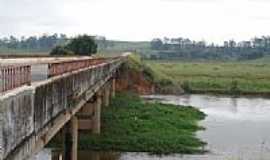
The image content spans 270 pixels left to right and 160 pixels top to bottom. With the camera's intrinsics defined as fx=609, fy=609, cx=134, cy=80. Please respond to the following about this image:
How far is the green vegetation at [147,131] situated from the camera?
36906 mm

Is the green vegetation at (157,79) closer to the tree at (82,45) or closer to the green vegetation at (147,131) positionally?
the tree at (82,45)

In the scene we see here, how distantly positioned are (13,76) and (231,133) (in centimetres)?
3756

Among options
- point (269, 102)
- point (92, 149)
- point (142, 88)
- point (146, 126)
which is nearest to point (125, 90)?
point (142, 88)

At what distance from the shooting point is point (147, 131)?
41.7 metres

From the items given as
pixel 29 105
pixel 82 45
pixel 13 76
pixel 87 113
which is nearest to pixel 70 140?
pixel 29 105

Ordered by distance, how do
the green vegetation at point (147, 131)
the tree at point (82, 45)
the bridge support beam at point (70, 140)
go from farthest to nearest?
the tree at point (82, 45) → the green vegetation at point (147, 131) → the bridge support beam at point (70, 140)

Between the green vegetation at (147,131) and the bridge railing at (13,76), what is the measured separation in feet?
88.1

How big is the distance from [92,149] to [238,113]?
92.7 ft

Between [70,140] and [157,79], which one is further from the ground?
[70,140]

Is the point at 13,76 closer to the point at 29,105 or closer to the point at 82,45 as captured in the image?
the point at 29,105

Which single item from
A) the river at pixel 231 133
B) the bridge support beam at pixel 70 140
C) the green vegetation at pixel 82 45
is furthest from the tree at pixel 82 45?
the bridge support beam at pixel 70 140

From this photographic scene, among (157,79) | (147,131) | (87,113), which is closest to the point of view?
(87,113)

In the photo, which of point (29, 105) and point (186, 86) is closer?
point (29, 105)

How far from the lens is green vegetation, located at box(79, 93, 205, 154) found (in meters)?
36.9
